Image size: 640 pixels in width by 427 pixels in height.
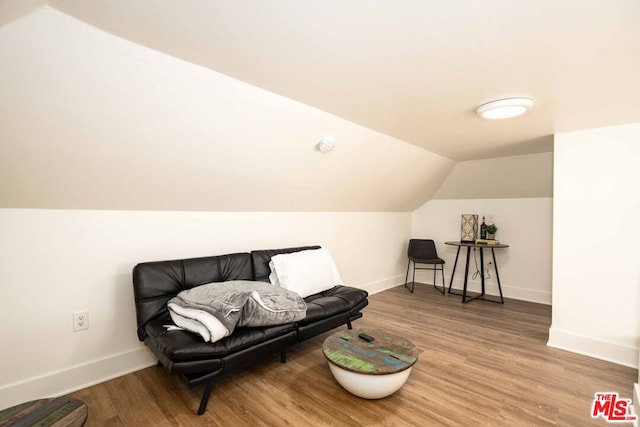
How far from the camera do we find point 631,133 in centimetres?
260

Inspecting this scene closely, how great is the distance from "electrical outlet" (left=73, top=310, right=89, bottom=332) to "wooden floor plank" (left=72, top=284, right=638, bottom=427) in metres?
0.43

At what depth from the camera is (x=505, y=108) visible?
2.19 metres

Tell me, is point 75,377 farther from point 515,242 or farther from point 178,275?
point 515,242

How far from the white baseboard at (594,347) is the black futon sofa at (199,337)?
1840 millimetres

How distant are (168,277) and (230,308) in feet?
2.17

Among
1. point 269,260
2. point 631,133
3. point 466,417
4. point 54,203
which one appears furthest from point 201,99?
point 631,133

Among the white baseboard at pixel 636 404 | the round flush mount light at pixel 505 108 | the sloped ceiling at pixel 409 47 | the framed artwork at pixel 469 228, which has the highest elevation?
the sloped ceiling at pixel 409 47

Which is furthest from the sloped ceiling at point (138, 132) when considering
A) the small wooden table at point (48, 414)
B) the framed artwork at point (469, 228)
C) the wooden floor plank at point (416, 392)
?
the framed artwork at point (469, 228)

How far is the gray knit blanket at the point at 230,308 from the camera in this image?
191 centimetres

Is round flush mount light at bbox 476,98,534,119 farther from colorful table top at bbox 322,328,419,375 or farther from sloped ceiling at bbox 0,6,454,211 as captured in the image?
colorful table top at bbox 322,328,419,375

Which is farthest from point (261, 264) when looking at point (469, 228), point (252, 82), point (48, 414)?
point (469, 228)

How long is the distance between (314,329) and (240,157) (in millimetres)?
1539

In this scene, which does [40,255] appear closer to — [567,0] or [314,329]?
[314,329]

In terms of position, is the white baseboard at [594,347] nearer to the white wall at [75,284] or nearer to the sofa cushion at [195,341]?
the sofa cushion at [195,341]
